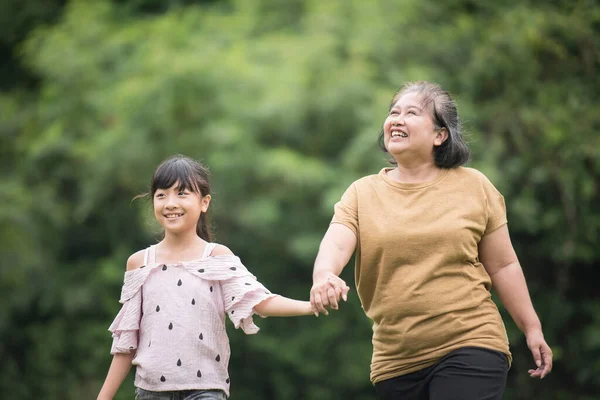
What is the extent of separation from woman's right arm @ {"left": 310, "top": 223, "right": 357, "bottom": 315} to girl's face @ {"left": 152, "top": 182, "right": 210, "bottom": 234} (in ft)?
1.54

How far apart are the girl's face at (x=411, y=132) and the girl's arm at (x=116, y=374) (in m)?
1.15

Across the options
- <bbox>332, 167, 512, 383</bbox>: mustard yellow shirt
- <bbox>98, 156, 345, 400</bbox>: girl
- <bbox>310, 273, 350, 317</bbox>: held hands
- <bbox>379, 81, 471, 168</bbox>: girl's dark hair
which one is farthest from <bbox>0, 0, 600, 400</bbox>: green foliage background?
<bbox>310, 273, 350, 317</bbox>: held hands

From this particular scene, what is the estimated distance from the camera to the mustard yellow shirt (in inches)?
112

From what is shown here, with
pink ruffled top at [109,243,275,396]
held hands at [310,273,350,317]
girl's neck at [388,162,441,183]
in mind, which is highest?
girl's neck at [388,162,441,183]

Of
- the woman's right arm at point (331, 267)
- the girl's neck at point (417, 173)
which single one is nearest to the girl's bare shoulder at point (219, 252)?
the woman's right arm at point (331, 267)

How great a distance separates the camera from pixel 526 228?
907 centimetres

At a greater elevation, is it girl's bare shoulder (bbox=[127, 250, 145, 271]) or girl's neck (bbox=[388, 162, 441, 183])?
girl's neck (bbox=[388, 162, 441, 183])

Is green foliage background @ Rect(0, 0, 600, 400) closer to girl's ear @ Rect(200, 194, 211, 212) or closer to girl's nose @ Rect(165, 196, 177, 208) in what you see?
girl's ear @ Rect(200, 194, 211, 212)

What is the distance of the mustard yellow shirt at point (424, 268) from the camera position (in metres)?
2.85

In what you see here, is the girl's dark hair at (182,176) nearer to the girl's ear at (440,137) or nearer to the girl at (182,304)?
the girl at (182,304)

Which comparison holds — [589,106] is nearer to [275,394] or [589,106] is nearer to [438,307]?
[275,394]

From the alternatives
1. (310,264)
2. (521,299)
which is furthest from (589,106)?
(521,299)

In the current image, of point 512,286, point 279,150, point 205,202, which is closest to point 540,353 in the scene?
point 512,286

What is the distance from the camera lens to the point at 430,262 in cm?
286
